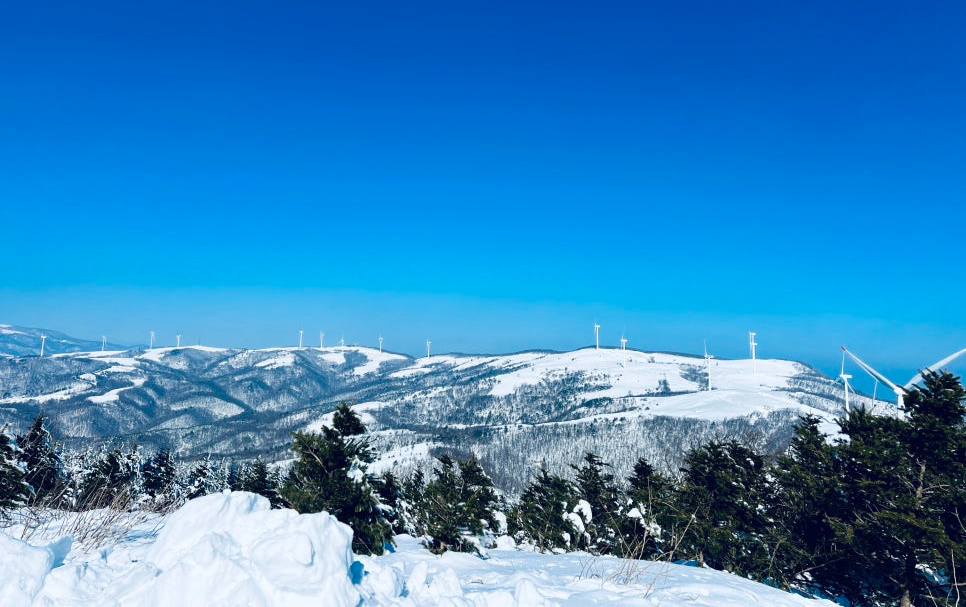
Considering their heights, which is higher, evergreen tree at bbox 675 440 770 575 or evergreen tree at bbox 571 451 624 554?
evergreen tree at bbox 675 440 770 575

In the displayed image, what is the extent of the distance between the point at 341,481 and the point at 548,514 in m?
→ 27.6

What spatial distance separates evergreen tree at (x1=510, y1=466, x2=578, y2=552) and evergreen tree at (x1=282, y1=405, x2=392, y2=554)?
2140cm

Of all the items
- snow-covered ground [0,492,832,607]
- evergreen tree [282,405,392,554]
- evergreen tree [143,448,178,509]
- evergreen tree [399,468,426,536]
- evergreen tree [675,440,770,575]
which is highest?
snow-covered ground [0,492,832,607]

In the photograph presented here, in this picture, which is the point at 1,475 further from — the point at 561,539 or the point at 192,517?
the point at 561,539

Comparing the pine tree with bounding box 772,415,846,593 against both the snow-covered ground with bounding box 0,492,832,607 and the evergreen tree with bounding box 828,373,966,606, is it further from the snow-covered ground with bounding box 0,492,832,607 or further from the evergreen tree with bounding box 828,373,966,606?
the snow-covered ground with bounding box 0,492,832,607

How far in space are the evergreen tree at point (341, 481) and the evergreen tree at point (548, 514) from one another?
21.4 m

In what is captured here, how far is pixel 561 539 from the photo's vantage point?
121ft

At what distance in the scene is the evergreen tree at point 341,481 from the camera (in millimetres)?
16391

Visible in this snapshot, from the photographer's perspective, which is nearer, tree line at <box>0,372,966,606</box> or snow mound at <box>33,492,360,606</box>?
snow mound at <box>33,492,360,606</box>

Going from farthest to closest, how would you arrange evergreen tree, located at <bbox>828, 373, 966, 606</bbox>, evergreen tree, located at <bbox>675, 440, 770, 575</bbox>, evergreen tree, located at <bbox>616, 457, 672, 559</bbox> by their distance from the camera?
evergreen tree, located at <bbox>616, 457, 672, 559</bbox>, evergreen tree, located at <bbox>675, 440, 770, 575</bbox>, evergreen tree, located at <bbox>828, 373, 966, 606</bbox>

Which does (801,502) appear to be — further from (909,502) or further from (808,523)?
(909,502)

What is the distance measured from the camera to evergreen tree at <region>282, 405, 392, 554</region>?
1639 cm

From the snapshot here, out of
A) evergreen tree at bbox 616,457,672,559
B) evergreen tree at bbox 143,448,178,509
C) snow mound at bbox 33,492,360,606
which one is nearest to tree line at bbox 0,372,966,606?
evergreen tree at bbox 616,457,672,559

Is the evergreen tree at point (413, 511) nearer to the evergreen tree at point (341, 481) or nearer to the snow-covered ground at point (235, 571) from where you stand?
the evergreen tree at point (341, 481)
